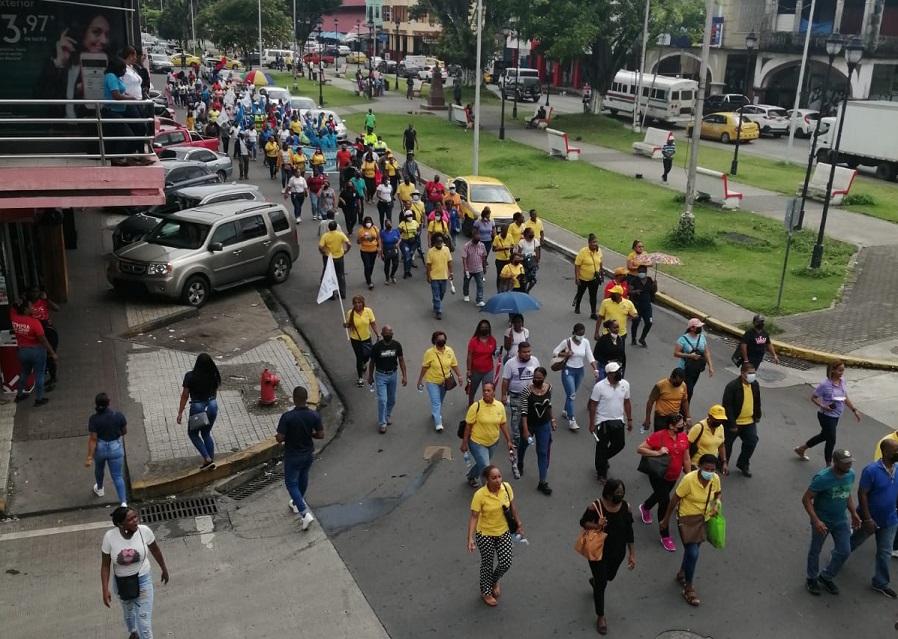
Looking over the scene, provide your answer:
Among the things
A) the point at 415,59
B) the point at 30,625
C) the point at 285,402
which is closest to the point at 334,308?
the point at 285,402

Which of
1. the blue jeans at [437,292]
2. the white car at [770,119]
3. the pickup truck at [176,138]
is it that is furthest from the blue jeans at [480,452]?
the white car at [770,119]

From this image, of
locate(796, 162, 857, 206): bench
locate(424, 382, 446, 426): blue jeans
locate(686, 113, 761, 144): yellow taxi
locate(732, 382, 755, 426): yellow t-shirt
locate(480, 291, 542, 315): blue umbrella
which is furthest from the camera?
locate(686, 113, 761, 144): yellow taxi

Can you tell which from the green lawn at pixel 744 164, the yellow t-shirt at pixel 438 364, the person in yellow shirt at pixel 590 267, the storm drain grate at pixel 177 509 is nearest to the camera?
the storm drain grate at pixel 177 509

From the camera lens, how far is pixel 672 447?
886 centimetres

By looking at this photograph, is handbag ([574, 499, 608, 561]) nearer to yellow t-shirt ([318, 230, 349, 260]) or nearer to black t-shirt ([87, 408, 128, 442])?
black t-shirt ([87, 408, 128, 442])

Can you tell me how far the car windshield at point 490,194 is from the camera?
73.6 ft

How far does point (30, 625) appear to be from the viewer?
7.84 meters

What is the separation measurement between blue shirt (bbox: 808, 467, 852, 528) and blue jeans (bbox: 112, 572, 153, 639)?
591 cm

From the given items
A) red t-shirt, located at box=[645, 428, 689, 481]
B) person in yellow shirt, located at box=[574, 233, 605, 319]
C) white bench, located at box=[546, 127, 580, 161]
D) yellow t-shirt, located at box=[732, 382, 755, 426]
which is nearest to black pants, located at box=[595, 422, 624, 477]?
red t-shirt, located at box=[645, 428, 689, 481]

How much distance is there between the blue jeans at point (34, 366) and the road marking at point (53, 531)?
325 cm

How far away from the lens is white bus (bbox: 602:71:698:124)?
46281mm

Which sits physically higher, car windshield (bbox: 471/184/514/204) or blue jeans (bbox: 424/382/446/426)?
car windshield (bbox: 471/184/514/204)

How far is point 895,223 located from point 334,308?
17112 millimetres

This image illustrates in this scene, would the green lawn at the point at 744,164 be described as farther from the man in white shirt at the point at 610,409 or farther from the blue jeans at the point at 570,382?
the man in white shirt at the point at 610,409
